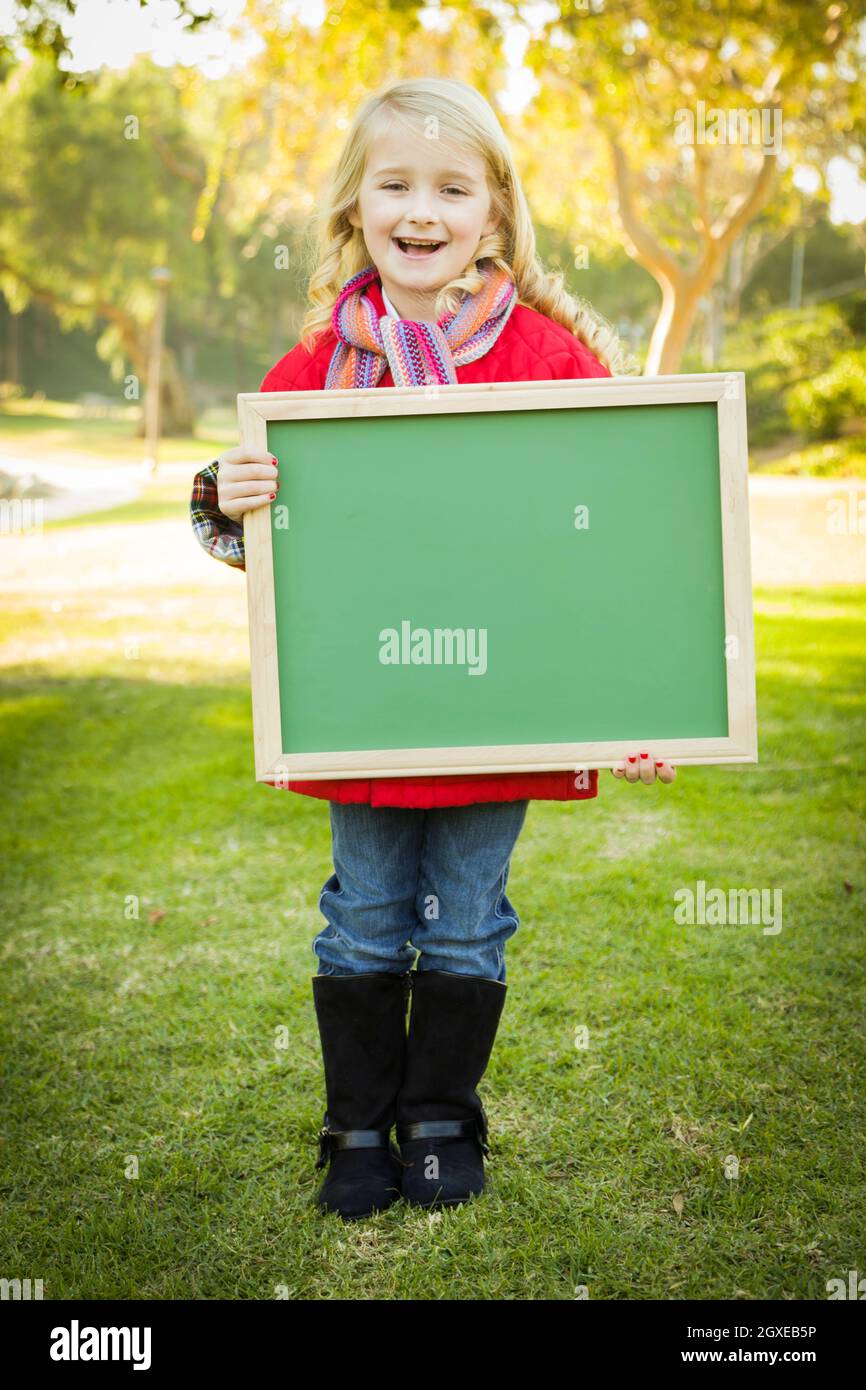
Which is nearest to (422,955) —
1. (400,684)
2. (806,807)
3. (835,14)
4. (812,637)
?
(400,684)

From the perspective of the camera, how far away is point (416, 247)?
7.36ft

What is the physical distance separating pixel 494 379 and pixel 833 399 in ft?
60.0

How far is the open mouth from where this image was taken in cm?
222

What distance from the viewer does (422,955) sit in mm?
2500

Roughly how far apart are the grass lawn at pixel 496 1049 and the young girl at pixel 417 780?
193 mm

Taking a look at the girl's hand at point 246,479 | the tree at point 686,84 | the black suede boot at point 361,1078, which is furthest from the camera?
the tree at point 686,84

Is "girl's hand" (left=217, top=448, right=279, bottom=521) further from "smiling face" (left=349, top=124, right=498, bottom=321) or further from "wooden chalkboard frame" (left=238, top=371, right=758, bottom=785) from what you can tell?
"smiling face" (left=349, top=124, right=498, bottom=321)

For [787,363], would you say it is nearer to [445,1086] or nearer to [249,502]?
[445,1086]

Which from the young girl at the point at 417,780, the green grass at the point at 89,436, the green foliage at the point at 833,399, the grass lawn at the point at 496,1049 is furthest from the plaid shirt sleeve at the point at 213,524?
the green grass at the point at 89,436

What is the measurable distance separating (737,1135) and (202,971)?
1658mm

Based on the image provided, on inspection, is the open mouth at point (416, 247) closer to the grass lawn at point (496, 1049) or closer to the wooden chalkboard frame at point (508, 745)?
the wooden chalkboard frame at point (508, 745)

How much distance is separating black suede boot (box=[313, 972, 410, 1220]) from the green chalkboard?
0.66 metres

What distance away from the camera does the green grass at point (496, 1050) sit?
229cm

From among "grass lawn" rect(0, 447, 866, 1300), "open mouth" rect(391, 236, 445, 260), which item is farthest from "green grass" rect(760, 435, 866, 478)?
"open mouth" rect(391, 236, 445, 260)
